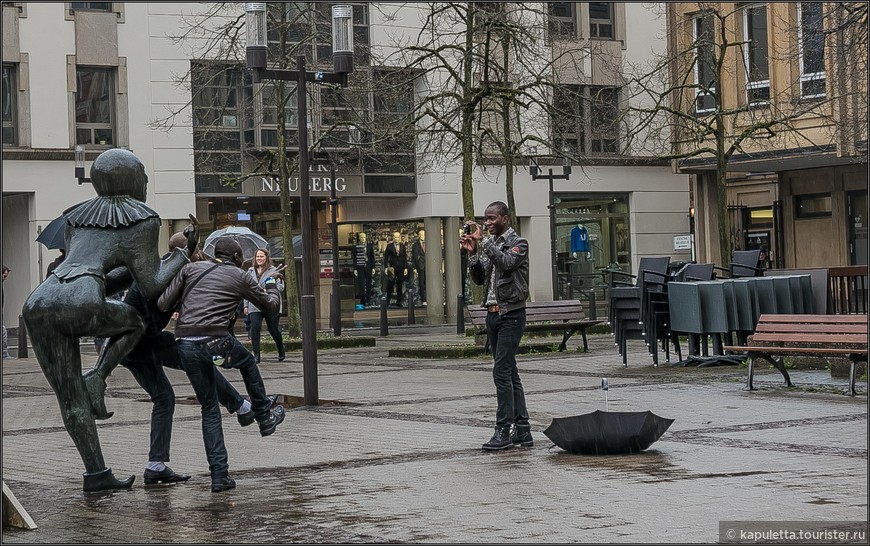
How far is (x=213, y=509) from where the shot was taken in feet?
27.1

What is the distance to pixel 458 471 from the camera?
948 centimetres

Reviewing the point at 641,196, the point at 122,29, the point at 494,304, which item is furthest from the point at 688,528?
the point at 641,196

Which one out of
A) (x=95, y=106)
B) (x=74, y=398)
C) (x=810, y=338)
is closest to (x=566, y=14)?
(x=95, y=106)

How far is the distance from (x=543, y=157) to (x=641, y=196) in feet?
14.8

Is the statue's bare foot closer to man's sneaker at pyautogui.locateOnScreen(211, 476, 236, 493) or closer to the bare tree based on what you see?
man's sneaker at pyautogui.locateOnScreen(211, 476, 236, 493)

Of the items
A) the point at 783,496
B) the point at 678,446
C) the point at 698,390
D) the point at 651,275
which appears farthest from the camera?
the point at 651,275

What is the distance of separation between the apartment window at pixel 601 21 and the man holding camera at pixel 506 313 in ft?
113

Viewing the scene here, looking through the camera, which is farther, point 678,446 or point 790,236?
point 790,236

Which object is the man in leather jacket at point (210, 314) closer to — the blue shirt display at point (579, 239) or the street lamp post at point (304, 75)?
the street lamp post at point (304, 75)

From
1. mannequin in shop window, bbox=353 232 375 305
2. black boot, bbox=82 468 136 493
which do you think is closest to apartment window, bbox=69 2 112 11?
mannequin in shop window, bbox=353 232 375 305

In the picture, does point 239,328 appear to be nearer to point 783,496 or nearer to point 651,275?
point 651,275

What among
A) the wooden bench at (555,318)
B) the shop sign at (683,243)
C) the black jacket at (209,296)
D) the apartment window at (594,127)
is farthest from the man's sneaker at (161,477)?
the shop sign at (683,243)

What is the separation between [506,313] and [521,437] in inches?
38.7

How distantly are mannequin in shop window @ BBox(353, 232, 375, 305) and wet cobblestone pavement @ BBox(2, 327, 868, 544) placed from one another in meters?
25.3
